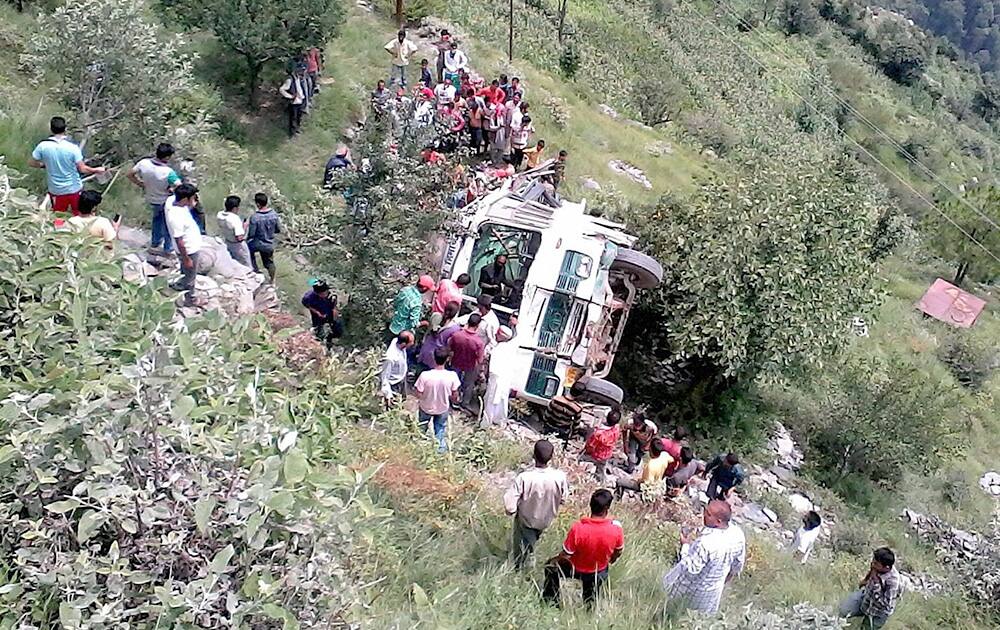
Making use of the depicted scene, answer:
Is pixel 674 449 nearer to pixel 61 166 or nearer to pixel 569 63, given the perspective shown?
pixel 61 166

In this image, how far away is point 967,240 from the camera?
1150 inches

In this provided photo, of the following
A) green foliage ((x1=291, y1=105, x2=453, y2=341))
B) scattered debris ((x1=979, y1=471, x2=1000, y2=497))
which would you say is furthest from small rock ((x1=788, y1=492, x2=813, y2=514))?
green foliage ((x1=291, y1=105, x2=453, y2=341))

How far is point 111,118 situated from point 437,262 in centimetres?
413

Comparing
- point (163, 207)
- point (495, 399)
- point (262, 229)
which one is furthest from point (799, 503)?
point (163, 207)

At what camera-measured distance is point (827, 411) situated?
46.0 feet

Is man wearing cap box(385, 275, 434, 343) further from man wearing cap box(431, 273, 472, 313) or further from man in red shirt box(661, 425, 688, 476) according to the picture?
man in red shirt box(661, 425, 688, 476)

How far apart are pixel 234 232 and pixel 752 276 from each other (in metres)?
6.86

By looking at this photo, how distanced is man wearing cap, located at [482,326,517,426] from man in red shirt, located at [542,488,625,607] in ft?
10.9

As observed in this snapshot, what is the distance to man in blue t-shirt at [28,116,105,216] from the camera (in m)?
7.61

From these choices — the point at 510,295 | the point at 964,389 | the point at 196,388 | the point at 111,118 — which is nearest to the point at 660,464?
the point at 510,295

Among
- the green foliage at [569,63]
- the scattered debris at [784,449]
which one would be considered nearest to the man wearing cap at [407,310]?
the scattered debris at [784,449]

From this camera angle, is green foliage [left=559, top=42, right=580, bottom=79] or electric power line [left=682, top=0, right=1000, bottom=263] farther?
electric power line [left=682, top=0, right=1000, bottom=263]

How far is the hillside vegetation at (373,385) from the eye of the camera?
3.13 metres

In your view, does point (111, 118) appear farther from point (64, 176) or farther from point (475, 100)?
point (475, 100)
